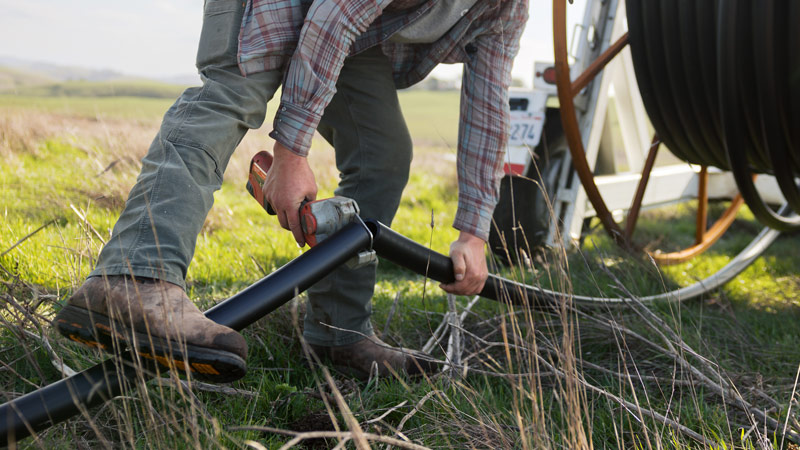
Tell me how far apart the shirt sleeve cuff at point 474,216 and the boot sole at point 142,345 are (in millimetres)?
1046

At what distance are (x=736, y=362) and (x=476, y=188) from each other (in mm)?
1294

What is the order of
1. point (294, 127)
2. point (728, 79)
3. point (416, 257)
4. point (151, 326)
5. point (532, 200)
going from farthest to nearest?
point (532, 200), point (728, 79), point (416, 257), point (294, 127), point (151, 326)

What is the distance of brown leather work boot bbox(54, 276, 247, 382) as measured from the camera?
1.43m

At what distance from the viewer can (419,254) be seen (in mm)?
2172

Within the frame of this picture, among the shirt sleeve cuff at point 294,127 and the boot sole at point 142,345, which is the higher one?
the shirt sleeve cuff at point 294,127

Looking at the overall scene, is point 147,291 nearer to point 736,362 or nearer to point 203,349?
point 203,349

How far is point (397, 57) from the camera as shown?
2475 millimetres

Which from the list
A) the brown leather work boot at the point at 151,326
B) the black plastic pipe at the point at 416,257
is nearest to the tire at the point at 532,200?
the black plastic pipe at the point at 416,257

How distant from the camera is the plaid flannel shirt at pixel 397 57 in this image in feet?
5.70

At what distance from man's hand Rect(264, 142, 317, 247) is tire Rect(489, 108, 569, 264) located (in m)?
2.48

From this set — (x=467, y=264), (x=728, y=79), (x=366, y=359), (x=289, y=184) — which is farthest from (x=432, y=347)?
(x=728, y=79)

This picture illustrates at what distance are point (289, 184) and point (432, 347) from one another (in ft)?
3.53

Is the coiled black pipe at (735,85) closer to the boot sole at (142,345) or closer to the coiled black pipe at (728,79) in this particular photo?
the coiled black pipe at (728,79)

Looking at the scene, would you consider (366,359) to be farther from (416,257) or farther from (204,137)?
(204,137)
